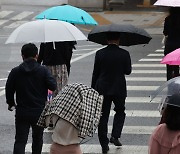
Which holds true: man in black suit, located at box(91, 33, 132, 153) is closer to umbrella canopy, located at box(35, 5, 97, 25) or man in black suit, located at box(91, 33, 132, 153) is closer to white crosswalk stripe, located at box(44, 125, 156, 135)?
umbrella canopy, located at box(35, 5, 97, 25)

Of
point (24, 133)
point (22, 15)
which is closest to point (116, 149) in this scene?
point (24, 133)

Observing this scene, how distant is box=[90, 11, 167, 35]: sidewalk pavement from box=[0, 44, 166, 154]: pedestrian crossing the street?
433 inches

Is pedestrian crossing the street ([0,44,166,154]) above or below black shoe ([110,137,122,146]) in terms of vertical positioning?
below

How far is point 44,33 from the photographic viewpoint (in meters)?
7.24

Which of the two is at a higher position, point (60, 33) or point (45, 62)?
point (60, 33)

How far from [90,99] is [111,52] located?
2.47 meters

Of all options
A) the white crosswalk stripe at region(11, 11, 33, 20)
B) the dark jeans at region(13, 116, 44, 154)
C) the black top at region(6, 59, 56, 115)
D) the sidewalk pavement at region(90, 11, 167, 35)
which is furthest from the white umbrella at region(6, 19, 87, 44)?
the white crosswalk stripe at region(11, 11, 33, 20)

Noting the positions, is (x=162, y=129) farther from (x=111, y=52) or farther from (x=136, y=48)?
(x=136, y=48)

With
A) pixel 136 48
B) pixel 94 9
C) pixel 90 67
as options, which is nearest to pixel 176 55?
pixel 90 67

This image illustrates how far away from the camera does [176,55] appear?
595 cm

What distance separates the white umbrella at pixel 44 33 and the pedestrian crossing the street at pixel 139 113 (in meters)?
1.66

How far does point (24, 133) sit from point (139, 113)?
4.05 meters

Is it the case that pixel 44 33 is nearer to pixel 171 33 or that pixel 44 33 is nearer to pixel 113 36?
pixel 113 36

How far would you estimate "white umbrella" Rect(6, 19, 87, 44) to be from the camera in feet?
23.5
